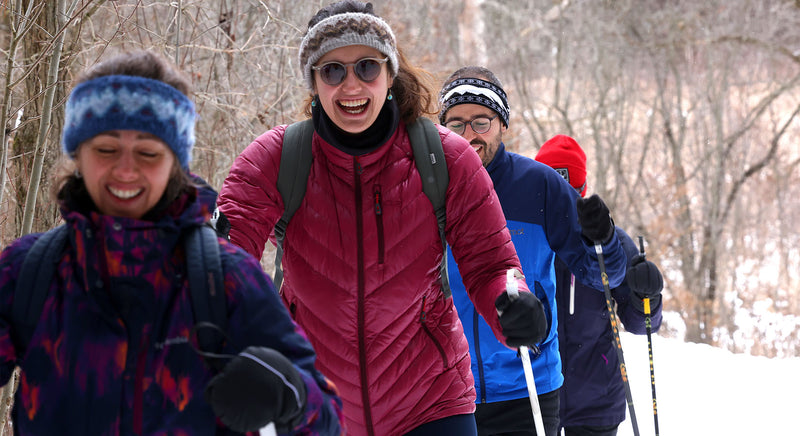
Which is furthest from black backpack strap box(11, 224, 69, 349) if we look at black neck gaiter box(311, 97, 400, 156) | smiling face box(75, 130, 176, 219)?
black neck gaiter box(311, 97, 400, 156)

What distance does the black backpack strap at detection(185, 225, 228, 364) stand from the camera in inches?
61.5

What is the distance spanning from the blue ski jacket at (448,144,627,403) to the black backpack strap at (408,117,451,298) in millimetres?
900

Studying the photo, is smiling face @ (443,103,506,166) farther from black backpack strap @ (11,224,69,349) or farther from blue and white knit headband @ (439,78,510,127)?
black backpack strap @ (11,224,69,349)

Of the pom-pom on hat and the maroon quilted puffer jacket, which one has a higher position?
the pom-pom on hat

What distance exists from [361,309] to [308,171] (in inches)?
18.4

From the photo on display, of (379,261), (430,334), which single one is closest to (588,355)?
(430,334)

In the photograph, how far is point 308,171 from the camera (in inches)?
103

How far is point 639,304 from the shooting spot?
4293 millimetres

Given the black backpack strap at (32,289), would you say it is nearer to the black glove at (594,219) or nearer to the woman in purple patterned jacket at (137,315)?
the woman in purple patterned jacket at (137,315)

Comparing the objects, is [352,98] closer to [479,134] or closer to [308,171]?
[308,171]

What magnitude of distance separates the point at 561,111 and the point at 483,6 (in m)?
3.89

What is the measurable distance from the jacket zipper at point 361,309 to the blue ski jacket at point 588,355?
185 cm

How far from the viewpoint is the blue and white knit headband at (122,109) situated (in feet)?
5.34

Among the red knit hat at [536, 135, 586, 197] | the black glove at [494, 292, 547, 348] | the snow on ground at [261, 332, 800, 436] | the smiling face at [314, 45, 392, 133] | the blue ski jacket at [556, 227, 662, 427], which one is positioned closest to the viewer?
the black glove at [494, 292, 547, 348]
